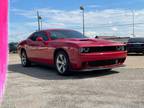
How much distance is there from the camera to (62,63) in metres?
8.41

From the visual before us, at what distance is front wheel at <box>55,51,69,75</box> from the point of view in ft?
26.9

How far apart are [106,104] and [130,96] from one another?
2.46ft

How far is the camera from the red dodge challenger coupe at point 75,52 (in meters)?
7.82

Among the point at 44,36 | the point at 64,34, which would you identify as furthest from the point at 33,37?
the point at 64,34

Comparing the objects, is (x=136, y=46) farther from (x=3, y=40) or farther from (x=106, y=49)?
(x=3, y=40)

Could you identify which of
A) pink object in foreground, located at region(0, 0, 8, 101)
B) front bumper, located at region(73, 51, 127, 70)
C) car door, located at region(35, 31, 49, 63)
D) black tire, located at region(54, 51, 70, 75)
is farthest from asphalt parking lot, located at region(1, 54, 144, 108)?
pink object in foreground, located at region(0, 0, 8, 101)

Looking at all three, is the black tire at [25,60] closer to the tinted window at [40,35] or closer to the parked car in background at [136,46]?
the tinted window at [40,35]

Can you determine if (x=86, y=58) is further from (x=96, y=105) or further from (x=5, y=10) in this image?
(x=5, y=10)

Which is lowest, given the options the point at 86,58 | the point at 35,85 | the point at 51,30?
the point at 35,85

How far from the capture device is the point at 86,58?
778 centimetres

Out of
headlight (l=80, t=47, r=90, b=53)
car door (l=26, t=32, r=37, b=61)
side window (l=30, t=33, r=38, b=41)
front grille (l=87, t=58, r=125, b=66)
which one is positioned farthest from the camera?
side window (l=30, t=33, r=38, b=41)

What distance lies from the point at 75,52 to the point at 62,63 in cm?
74

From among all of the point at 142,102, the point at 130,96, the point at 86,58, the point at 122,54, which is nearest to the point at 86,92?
the point at 130,96

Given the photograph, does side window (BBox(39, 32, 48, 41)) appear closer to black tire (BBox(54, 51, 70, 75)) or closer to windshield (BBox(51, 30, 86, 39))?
windshield (BBox(51, 30, 86, 39))
